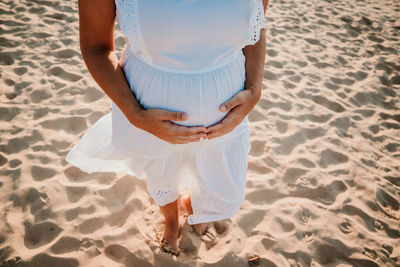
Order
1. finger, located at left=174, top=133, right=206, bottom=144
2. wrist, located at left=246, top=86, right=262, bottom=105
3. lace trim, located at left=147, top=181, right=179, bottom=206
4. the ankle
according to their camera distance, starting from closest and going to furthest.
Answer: finger, located at left=174, top=133, right=206, bottom=144 → wrist, located at left=246, top=86, right=262, bottom=105 → lace trim, located at left=147, top=181, right=179, bottom=206 → the ankle

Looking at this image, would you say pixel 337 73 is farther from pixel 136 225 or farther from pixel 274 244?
pixel 136 225

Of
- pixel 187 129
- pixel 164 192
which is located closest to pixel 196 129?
pixel 187 129

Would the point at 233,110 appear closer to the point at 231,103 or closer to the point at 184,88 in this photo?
the point at 231,103

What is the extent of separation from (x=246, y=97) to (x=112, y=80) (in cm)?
58

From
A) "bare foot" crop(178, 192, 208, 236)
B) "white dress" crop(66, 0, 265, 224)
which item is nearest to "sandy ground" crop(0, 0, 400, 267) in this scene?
"bare foot" crop(178, 192, 208, 236)

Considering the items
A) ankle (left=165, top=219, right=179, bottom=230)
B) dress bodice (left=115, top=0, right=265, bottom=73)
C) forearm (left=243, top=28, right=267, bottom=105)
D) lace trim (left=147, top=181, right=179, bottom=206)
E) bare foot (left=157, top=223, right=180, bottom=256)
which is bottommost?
bare foot (left=157, top=223, right=180, bottom=256)

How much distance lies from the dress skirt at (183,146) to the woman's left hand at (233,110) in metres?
0.04

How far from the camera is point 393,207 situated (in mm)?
2211

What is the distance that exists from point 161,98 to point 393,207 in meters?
2.45

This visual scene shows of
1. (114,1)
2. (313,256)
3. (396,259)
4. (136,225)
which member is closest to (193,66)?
(114,1)

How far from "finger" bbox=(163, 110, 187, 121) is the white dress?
4 centimetres

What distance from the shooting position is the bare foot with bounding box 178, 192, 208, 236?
6.06ft

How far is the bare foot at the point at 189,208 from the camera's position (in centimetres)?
185

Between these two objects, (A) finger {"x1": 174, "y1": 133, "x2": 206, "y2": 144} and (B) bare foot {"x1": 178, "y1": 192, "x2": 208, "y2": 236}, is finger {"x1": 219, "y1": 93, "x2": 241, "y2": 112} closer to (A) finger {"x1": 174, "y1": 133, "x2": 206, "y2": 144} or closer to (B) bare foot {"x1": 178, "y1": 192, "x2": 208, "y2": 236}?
(A) finger {"x1": 174, "y1": 133, "x2": 206, "y2": 144}
